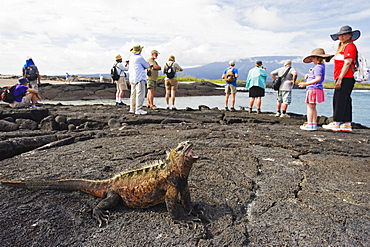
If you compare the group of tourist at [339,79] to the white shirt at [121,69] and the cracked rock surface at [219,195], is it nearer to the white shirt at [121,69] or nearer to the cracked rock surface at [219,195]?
the cracked rock surface at [219,195]

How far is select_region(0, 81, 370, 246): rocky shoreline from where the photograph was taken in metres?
2.17

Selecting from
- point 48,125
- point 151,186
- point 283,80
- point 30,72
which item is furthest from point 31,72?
point 151,186

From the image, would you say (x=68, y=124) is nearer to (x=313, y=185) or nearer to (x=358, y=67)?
(x=313, y=185)

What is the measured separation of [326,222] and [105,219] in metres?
2.01

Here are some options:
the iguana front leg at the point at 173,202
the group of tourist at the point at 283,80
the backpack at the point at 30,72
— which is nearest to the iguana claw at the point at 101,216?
the iguana front leg at the point at 173,202

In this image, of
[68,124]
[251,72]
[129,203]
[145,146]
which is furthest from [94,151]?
[251,72]

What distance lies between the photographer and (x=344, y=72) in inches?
223

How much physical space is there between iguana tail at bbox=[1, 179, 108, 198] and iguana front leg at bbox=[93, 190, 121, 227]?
0.12 metres

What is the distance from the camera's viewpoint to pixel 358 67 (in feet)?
19.3

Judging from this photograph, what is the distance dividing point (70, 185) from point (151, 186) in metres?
0.93

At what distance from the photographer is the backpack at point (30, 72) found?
Result: 9.84 m

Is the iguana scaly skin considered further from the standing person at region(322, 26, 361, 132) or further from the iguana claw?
the standing person at region(322, 26, 361, 132)

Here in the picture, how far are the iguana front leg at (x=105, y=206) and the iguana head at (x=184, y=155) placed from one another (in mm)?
686

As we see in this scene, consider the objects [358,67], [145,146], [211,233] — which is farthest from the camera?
[358,67]
